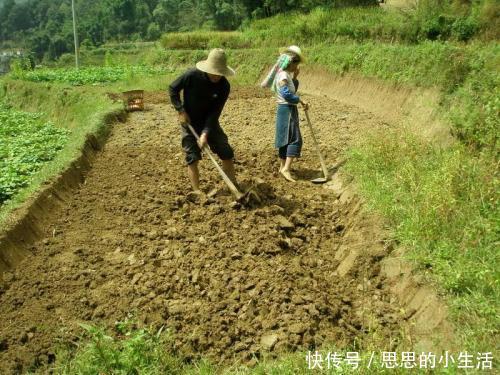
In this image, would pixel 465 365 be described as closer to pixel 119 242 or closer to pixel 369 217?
pixel 369 217

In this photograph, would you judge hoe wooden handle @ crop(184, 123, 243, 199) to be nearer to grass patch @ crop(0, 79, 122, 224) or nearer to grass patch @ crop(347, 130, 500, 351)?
grass patch @ crop(347, 130, 500, 351)

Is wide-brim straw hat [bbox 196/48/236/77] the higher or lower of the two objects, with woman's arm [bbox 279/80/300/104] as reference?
higher

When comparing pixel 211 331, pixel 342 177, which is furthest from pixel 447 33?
pixel 211 331

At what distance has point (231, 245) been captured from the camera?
441 cm

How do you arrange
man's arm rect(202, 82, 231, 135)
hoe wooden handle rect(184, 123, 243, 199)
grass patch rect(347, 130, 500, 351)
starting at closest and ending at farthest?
grass patch rect(347, 130, 500, 351) → hoe wooden handle rect(184, 123, 243, 199) → man's arm rect(202, 82, 231, 135)

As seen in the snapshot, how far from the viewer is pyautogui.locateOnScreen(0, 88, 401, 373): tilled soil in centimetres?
338

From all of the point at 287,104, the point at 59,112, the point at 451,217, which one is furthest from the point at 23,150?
the point at 451,217

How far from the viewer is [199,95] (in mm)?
5191

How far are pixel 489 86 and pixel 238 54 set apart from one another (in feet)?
45.2

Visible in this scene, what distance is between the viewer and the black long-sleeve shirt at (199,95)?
511cm

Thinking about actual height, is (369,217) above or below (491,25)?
below

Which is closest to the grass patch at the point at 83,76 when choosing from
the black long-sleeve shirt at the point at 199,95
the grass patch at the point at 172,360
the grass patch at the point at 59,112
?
the grass patch at the point at 59,112

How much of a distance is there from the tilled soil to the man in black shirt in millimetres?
515

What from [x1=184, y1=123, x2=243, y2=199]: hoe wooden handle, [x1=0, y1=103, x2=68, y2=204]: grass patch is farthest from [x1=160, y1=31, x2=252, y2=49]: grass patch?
[x1=184, y1=123, x2=243, y2=199]: hoe wooden handle
